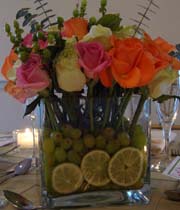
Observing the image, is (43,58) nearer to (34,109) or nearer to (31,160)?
(34,109)

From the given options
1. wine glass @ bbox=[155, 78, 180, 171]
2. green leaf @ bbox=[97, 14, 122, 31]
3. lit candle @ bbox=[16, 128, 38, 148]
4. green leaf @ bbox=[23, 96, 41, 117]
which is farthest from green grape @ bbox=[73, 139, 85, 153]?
lit candle @ bbox=[16, 128, 38, 148]

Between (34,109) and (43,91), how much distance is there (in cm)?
6

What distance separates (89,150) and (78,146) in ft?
0.07

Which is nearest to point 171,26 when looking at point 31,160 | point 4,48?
point 4,48

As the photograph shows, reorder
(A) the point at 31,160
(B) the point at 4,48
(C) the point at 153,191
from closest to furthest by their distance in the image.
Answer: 1. (C) the point at 153,191
2. (A) the point at 31,160
3. (B) the point at 4,48


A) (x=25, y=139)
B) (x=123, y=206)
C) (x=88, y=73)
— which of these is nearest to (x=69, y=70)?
(x=88, y=73)

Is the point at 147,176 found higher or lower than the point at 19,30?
lower

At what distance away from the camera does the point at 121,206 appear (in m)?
0.68

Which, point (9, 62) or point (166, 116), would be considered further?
point (166, 116)

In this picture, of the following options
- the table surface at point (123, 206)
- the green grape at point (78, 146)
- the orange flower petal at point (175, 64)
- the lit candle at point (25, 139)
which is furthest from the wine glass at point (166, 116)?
the lit candle at point (25, 139)

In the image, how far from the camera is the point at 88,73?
620mm

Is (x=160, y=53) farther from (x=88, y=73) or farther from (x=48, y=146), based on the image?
(x=48, y=146)

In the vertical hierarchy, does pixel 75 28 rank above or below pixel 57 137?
above

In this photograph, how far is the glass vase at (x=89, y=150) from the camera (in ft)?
2.17
